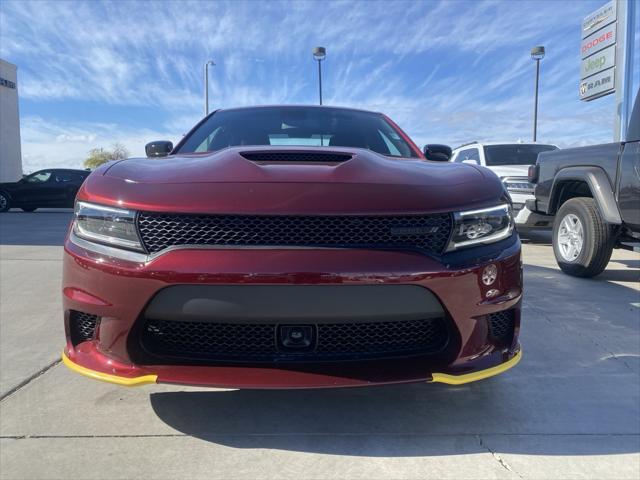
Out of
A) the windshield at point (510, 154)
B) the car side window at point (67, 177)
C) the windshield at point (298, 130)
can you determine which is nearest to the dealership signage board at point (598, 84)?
the windshield at point (510, 154)

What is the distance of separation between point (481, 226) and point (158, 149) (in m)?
2.04

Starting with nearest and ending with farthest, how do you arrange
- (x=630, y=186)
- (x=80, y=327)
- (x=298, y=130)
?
(x=80, y=327) → (x=298, y=130) → (x=630, y=186)

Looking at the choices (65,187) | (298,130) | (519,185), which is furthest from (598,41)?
(65,187)

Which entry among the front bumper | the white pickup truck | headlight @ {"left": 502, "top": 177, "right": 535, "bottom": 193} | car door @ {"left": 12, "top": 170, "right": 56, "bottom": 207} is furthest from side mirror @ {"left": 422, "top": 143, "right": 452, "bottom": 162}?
car door @ {"left": 12, "top": 170, "right": 56, "bottom": 207}

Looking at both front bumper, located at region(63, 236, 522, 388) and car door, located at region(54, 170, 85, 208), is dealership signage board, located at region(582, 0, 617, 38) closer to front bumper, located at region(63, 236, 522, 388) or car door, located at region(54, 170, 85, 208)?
front bumper, located at region(63, 236, 522, 388)

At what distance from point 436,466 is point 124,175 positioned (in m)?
1.69

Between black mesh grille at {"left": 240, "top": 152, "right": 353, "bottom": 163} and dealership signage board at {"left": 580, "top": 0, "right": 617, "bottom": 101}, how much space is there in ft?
41.8

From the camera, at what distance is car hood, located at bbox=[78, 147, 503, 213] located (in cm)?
171

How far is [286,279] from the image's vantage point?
1.65 meters

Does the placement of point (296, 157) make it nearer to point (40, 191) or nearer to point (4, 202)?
point (40, 191)

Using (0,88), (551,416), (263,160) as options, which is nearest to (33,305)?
(263,160)

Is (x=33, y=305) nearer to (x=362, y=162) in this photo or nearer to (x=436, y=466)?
(x=362, y=162)

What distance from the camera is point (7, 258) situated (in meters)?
5.87

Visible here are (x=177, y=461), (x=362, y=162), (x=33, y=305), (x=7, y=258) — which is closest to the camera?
(x=177, y=461)
